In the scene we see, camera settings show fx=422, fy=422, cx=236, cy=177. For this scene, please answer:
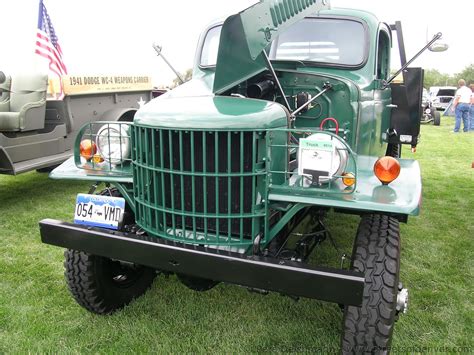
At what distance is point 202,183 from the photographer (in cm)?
228

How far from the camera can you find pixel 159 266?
7.30 ft

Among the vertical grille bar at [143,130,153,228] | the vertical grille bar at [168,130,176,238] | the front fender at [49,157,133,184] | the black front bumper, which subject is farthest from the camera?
the front fender at [49,157,133,184]

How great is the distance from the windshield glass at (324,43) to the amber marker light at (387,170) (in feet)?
4.86

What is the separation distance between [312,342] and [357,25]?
2.56 meters

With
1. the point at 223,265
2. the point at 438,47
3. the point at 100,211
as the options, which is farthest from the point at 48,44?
the point at 223,265

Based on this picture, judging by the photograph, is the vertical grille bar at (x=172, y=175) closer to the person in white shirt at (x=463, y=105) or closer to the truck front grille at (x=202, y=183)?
the truck front grille at (x=202, y=183)

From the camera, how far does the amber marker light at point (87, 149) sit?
2.86 meters

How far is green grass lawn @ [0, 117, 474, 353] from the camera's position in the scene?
2668 millimetres

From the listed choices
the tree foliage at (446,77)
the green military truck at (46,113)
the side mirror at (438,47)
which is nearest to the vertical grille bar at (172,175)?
the side mirror at (438,47)

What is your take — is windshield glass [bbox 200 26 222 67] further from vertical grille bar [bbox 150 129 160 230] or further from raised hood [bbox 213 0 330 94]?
vertical grille bar [bbox 150 129 160 230]

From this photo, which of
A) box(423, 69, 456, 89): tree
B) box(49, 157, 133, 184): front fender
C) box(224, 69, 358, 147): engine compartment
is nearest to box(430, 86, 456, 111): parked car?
box(224, 69, 358, 147): engine compartment

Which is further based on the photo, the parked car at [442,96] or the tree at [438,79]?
the tree at [438,79]

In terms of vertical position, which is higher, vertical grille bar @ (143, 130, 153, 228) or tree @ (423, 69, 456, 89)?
tree @ (423, 69, 456, 89)

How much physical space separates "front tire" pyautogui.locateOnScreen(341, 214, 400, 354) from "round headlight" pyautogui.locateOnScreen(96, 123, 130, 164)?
5.24ft
